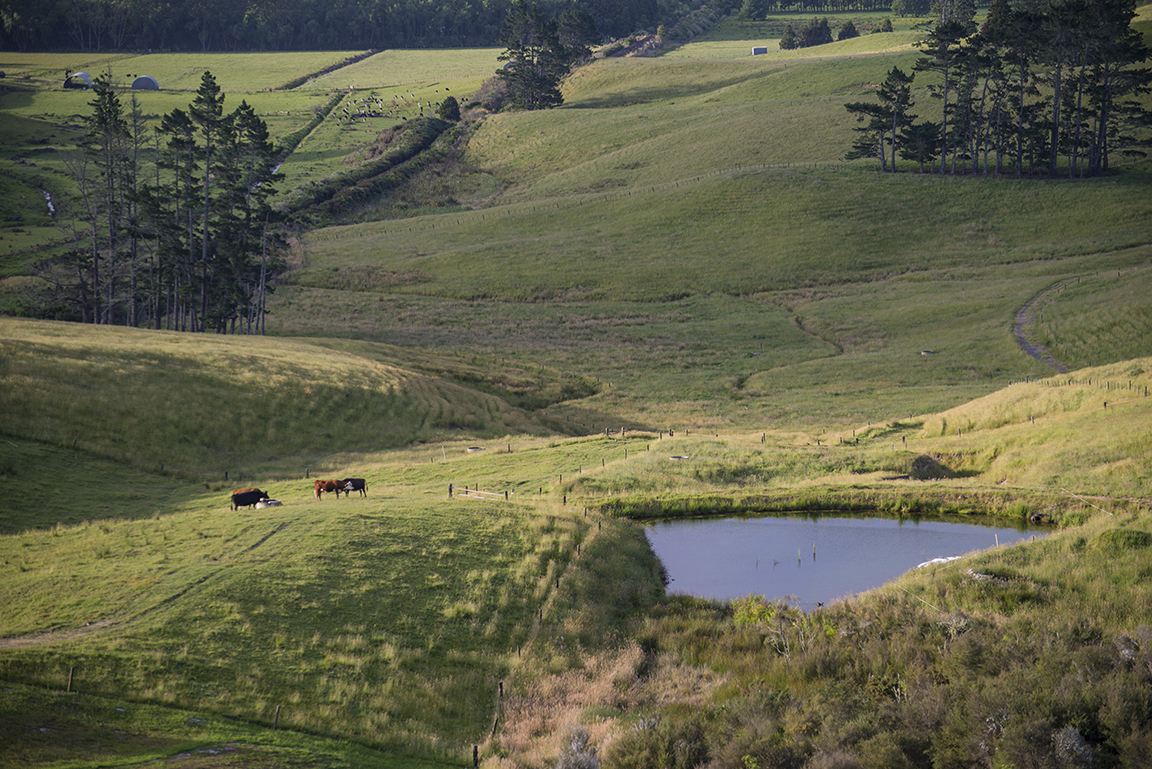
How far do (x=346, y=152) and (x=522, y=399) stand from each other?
104 meters

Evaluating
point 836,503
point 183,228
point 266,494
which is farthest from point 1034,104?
point 266,494

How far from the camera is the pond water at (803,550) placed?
2289 centimetres

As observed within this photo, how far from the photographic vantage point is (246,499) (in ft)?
85.8

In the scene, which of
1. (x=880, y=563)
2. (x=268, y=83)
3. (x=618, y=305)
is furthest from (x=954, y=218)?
(x=268, y=83)

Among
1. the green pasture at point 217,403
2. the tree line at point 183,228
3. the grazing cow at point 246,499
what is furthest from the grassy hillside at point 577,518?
the tree line at point 183,228

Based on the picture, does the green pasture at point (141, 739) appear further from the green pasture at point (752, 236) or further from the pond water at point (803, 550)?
the green pasture at point (752, 236)

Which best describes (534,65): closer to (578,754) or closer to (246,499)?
(246,499)

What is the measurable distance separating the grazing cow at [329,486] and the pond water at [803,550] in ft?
35.3

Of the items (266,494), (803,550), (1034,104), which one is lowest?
(803,550)

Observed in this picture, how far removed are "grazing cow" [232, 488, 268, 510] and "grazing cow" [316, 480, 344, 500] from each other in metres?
2.03

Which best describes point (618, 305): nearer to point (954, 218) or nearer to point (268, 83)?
point (954, 218)

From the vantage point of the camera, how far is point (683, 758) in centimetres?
1324

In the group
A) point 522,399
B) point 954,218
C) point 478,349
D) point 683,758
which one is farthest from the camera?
point 954,218

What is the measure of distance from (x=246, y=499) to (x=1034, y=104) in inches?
4316
